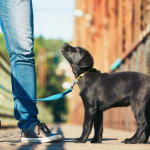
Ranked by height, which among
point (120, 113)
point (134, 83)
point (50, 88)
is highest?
point (134, 83)

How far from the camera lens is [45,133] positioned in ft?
9.14

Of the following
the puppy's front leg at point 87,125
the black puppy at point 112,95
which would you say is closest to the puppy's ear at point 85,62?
the black puppy at point 112,95

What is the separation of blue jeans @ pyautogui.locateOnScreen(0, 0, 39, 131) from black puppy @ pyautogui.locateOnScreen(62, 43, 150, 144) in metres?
0.43

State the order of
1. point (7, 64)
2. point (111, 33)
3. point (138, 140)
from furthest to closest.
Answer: point (111, 33) → point (7, 64) → point (138, 140)

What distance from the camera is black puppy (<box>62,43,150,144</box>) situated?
273 cm

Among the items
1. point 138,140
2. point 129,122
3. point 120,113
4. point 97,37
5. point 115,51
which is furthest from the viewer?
point 97,37

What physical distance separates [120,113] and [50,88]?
42856 millimetres

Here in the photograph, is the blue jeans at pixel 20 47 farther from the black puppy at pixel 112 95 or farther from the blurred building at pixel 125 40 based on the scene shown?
the blurred building at pixel 125 40

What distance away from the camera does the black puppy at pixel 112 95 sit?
8.96ft

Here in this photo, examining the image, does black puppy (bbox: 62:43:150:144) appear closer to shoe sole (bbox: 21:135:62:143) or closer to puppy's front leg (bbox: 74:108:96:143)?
puppy's front leg (bbox: 74:108:96:143)

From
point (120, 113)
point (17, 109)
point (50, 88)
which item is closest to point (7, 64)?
point (120, 113)

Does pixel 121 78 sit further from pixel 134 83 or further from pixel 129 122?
pixel 129 122

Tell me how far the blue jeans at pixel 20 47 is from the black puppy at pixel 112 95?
0.43 meters

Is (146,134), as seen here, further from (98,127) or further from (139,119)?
(98,127)
